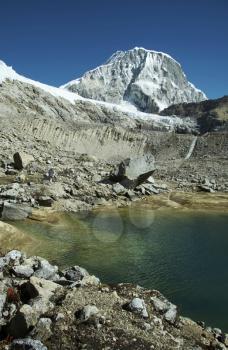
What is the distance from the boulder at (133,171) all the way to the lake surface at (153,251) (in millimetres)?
10238

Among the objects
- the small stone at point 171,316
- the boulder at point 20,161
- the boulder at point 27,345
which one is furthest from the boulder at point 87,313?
the boulder at point 20,161

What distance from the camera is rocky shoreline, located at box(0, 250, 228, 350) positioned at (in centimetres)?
1532

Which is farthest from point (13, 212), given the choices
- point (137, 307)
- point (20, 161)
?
point (20, 161)

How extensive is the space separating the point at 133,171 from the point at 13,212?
23.8 metres

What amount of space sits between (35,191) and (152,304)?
101 feet

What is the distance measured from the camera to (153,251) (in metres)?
33.3

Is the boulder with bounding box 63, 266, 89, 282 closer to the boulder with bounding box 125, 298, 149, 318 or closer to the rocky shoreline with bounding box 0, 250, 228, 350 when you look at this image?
the rocky shoreline with bounding box 0, 250, 228, 350

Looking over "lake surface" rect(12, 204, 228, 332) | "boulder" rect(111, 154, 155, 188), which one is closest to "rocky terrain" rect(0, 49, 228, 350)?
"boulder" rect(111, 154, 155, 188)

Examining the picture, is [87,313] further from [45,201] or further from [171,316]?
[45,201]

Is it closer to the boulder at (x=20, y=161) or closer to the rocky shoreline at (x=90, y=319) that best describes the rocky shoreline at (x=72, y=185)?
the boulder at (x=20, y=161)

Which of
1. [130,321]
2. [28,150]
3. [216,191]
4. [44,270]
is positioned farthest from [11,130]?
[130,321]

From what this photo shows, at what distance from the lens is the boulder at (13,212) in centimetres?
3841

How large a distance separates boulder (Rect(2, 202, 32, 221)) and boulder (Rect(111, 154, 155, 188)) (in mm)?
21457

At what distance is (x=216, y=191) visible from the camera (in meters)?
69.2
